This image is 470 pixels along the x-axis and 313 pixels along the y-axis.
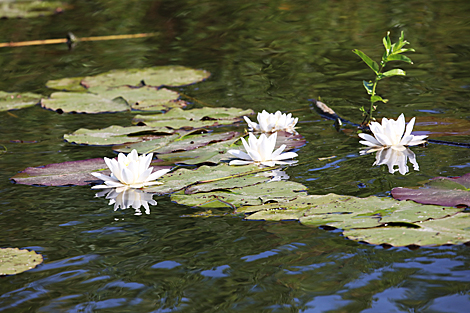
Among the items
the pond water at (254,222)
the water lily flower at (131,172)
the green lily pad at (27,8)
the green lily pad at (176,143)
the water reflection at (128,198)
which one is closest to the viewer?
the pond water at (254,222)

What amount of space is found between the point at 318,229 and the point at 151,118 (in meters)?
2.17

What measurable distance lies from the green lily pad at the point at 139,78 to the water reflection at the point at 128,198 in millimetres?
2350

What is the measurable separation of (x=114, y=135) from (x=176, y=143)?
0.52 m

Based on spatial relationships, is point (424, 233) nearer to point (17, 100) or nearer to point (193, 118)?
point (193, 118)

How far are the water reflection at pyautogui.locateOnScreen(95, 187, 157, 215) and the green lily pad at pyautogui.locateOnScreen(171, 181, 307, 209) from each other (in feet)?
0.48

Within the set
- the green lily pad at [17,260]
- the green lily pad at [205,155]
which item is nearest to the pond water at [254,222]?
the green lily pad at [17,260]

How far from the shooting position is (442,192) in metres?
2.20

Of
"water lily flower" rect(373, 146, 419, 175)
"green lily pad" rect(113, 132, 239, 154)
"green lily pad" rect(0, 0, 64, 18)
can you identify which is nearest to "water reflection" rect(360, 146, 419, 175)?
"water lily flower" rect(373, 146, 419, 175)

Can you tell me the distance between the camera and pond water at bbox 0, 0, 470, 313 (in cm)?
168

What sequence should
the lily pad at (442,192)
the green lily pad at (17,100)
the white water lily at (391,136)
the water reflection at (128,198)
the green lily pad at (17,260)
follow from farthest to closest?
the green lily pad at (17,100)
the white water lily at (391,136)
the water reflection at (128,198)
the lily pad at (442,192)
the green lily pad at (17,260)

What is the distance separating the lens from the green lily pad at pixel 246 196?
2361mm

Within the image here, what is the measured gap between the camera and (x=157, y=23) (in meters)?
7.98

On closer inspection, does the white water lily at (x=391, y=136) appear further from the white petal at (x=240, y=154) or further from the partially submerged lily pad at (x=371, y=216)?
the partially submerged lily pad at (x=371, y=216)

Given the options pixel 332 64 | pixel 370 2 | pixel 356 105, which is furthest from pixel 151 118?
pixel 370 2
